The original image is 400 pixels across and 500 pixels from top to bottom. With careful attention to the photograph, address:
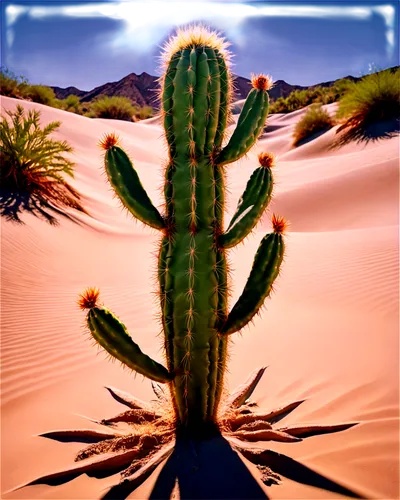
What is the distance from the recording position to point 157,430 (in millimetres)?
3242

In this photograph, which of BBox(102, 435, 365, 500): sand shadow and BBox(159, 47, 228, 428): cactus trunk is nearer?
BBox(102, 435, 365, 500): sand shadow

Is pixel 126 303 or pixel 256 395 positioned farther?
pixel 126 303

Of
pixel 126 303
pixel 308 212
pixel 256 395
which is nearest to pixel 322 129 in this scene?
pixel 308 212

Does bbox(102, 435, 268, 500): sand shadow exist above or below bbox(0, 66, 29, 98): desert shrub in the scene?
below

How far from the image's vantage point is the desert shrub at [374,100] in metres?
17.8

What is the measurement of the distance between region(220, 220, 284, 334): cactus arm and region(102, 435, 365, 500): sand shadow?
2.60ft

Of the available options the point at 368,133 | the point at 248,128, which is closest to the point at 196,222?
the point at 248,128

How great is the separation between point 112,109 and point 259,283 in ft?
129

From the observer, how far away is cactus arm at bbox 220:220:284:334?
3062mm

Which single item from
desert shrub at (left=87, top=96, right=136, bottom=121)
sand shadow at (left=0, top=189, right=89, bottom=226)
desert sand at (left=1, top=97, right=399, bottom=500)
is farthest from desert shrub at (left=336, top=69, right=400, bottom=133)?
desert shrub at (left=87, top=96, right=136, bottom=121)

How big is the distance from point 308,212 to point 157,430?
10.8m

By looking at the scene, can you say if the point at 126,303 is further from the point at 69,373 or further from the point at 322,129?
the point at 322,129

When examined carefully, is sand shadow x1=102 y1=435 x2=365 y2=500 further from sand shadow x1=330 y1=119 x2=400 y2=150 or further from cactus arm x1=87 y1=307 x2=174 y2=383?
sand shadow x1=330 y1=119 x2=400 y2=150

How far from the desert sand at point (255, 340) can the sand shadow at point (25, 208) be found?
0.23 metres
